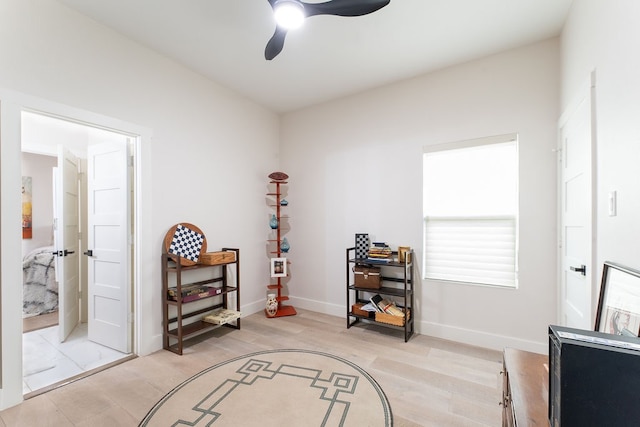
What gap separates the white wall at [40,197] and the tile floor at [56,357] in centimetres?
208

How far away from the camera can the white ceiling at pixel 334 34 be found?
2248 millimetres

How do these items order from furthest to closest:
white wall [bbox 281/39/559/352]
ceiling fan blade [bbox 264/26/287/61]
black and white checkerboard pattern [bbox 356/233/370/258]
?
black and white checkerboard pattern [bbox 356/233/370/258] < white wall [bbox 281/39/559/352] < ceiling fan blade [bbox 264/26/287/61]

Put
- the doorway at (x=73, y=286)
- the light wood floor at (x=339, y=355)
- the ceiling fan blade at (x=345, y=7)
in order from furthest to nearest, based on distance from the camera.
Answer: the doorway at (x=73, y=286), the light wood floor at (x=339, y=355), the ceiling fan blade at (x=345, y=7)

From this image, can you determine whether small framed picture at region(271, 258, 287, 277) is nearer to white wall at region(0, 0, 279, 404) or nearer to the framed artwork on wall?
white wall at region(0, 0, 279, 404)

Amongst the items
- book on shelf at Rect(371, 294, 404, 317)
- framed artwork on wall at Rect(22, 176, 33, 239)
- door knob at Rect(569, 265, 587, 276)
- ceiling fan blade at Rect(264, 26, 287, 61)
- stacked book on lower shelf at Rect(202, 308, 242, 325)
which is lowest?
stacked book on lower shelf at Rect(202, 308, 242, 325)

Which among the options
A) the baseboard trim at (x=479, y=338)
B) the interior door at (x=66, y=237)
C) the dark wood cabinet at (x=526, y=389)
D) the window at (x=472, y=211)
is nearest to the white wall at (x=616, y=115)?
the dark wood cabinet at (x=526, y=389)

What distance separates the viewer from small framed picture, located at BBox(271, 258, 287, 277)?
153 inches

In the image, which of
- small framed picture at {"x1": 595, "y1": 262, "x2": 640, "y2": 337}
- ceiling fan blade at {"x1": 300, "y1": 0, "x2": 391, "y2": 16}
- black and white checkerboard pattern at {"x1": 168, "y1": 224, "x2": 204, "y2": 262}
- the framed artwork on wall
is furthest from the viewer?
the framed artwork on wall

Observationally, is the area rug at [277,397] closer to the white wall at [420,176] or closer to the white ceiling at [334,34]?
the white wall at [420,176]

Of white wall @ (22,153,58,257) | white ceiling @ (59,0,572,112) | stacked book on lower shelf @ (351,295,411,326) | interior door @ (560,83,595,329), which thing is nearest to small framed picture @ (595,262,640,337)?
interior door @ (560,83,595,329)

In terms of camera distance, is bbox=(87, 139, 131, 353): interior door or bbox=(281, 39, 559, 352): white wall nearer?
bbox=(281, 39, 559, 352): white wall

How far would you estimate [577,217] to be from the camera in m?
2.06

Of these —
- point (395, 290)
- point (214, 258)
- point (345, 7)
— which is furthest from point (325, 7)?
point (395, 290)

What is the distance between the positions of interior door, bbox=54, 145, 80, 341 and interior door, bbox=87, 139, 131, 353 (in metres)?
0.25
